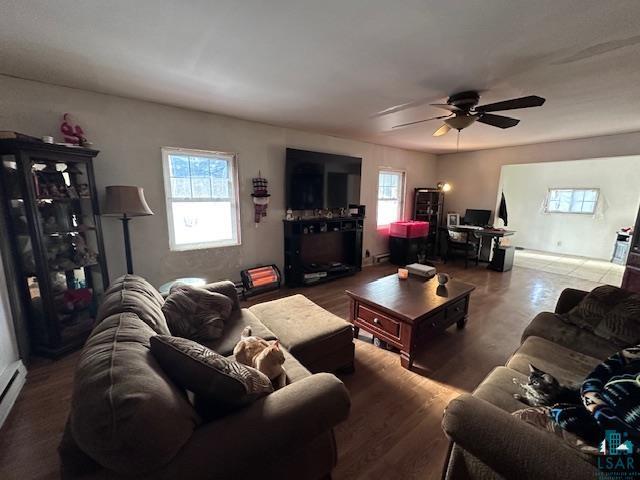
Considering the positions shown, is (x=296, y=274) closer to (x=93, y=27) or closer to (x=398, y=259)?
(x=398, y=259)

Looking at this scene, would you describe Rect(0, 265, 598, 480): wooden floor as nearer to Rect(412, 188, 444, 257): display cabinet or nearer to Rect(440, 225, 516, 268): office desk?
Rect(440, 225, 516, 268): office desk

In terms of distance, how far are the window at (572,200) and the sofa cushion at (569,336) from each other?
6.54 m

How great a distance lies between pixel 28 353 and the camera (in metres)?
2.23

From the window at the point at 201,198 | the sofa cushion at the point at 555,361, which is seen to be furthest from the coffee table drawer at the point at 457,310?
the window at the point at 201,198

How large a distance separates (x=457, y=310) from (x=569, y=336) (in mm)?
888

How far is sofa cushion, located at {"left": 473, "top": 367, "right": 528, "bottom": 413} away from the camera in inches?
48.9

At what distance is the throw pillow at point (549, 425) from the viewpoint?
900 mm

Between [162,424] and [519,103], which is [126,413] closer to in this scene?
[162,424]

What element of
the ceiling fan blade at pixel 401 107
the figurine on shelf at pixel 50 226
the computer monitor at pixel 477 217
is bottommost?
the computer monitor at pixel 477 217

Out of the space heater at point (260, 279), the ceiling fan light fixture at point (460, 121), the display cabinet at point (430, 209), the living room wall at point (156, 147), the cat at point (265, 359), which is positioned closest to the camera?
the cat at point (265, 359)

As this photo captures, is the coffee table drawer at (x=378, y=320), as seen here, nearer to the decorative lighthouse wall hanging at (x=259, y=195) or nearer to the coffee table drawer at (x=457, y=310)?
the coffee table drawer at (x=457, y=310)

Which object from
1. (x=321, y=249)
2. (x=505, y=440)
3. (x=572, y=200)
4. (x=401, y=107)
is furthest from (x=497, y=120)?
(x=572, y=200)

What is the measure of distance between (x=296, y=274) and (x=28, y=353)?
2779 mm

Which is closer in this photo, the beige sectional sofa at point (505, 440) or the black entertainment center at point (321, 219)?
the beige sectional sofa at point (505, 440)
